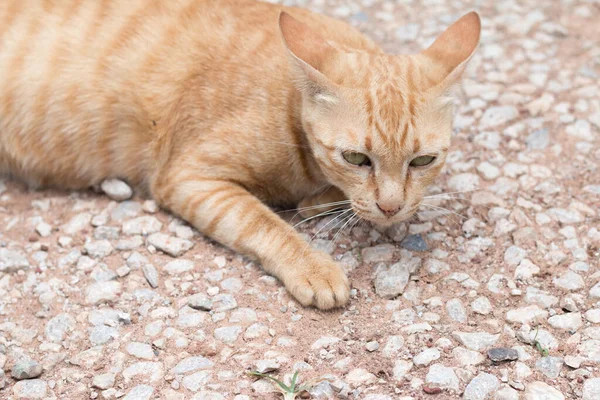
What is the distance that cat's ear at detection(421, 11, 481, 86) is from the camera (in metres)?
3.17

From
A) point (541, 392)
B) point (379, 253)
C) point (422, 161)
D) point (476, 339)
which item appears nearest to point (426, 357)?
point (476, 339)

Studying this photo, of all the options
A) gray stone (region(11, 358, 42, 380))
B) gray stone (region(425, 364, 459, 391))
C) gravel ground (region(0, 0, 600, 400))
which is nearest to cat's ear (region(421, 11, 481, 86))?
gravel ground (region(0, 0, 600, 400))

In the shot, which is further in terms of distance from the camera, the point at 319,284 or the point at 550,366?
the point at 319,284

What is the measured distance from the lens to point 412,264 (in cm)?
338

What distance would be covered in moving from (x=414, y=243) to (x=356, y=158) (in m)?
0.61

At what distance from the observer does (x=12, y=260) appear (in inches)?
136

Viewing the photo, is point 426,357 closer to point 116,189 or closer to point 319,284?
point 319,284

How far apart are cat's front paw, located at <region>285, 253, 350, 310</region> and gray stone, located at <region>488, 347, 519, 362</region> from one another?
0.63 metres

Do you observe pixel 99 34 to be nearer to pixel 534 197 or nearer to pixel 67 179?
pixel 67 179

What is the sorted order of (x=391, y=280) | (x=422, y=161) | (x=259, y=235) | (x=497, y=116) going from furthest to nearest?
(x=497, y=116)
(x=259, y=235)
(x=391, y=280)
(x=422, y=161)

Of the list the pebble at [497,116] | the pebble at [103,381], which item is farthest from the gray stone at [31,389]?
the pebble at [497,116]

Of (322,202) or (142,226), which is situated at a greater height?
(322,202)

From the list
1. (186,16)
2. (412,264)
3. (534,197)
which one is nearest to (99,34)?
(186,16)

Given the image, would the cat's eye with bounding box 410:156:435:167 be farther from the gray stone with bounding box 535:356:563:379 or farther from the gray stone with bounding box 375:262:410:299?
the gray stone with bounding box 535:356:563:379
